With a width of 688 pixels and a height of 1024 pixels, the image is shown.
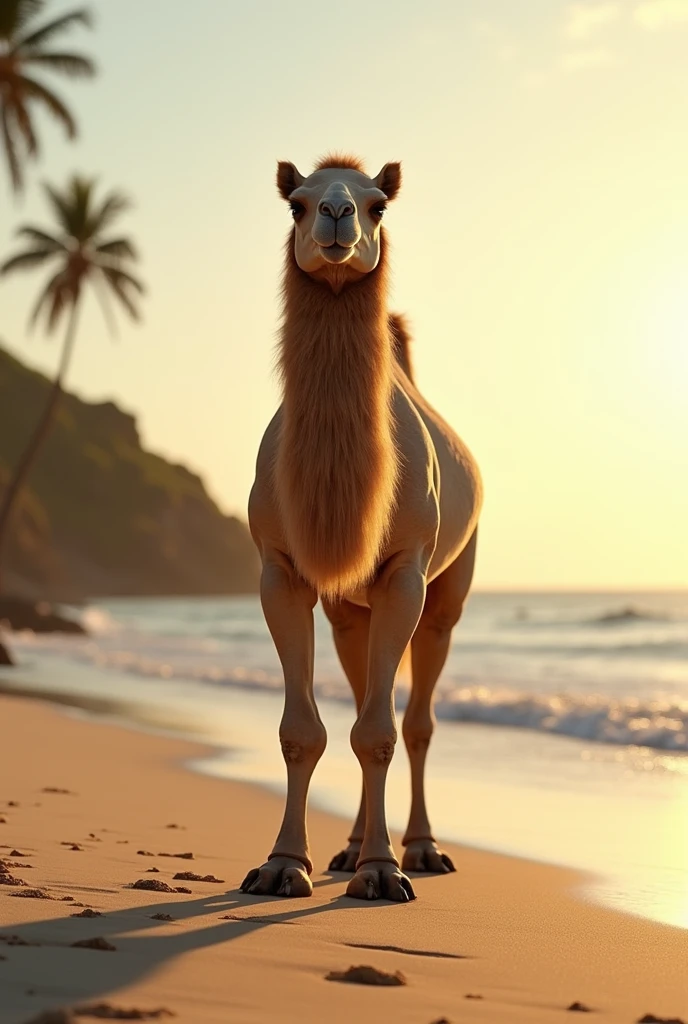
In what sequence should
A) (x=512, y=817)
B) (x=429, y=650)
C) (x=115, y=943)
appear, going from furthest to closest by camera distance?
(x=512, y=817)
(x=429, y=650)
(x=115, y=943)

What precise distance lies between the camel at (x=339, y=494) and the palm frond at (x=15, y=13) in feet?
81.7

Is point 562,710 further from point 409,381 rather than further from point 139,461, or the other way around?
point 139,461

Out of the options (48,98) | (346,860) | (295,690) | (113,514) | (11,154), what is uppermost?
(113,514)

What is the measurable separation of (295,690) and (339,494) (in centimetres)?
83

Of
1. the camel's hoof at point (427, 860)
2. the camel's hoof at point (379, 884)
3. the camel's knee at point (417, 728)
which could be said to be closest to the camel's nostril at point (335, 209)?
the camel's hoof at point (379, 884)

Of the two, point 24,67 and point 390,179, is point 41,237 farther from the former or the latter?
point 390,179

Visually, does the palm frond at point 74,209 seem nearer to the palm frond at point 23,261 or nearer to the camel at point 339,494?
the palm frond at point 23,261

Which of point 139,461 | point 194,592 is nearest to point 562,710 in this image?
point 194,592

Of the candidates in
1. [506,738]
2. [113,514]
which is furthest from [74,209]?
[113,514]

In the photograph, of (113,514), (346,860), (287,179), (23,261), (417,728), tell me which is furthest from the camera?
(113,514)

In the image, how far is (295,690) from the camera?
580cm

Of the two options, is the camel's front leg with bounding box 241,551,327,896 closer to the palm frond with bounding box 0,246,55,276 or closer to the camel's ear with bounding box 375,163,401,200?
the camel's ear with bounding box 375,163,401,200

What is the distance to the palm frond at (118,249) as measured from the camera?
3609cm

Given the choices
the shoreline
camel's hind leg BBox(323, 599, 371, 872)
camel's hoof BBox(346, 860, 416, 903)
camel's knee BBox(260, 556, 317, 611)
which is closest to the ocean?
the shoreline
